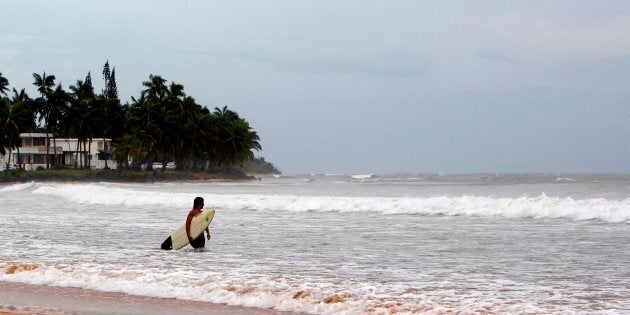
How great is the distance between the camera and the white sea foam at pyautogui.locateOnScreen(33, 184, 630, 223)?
23.9 meters

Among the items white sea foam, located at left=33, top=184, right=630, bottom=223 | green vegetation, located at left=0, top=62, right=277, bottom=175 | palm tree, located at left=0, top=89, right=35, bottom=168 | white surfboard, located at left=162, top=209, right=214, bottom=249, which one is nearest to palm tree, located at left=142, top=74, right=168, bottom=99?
green vegetation, located at left=0, top=62, right=277, bottom=175

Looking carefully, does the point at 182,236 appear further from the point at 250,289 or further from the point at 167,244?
the point at 250,289

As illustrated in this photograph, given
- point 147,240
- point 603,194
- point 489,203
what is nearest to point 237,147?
point 603,194

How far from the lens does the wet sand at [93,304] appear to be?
26.9ft

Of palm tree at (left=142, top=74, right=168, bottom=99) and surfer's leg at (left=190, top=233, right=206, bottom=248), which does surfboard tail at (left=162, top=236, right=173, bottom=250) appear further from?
palm tree at (left=142, top=74, right=168, bottom=99)

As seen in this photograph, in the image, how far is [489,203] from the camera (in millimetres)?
27203

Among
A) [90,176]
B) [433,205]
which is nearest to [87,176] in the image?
[90,176]

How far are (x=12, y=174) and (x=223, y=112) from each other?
52.3m

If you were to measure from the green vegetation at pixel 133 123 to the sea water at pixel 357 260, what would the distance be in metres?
80.2

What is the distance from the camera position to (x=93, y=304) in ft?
28.4

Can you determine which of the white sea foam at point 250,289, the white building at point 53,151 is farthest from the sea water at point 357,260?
the white building at point 53,151

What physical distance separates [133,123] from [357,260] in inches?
3972

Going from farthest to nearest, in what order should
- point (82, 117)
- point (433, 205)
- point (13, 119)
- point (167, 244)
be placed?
point (82, 117)
point (13, 119)
point (433, 205)
point (167, 244)

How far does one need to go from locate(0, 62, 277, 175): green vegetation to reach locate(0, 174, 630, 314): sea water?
80.2 m
